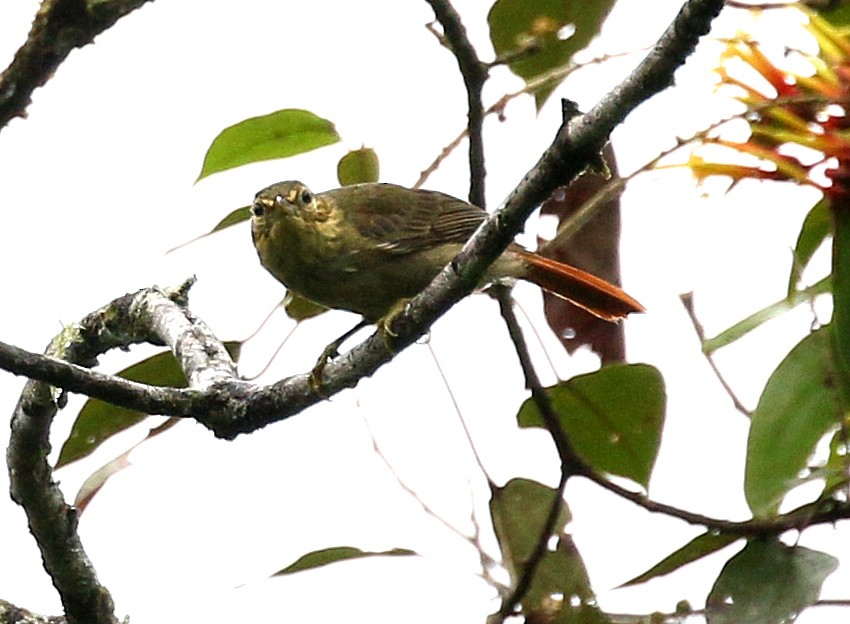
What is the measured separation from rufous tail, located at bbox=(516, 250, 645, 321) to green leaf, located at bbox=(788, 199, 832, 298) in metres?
0.71

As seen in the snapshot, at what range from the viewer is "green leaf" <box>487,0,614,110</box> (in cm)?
258

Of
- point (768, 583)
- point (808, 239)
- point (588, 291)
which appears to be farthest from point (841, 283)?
point (588, 291)

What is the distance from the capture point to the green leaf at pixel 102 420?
101 inches

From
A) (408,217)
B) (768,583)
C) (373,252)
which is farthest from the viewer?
(408,217)

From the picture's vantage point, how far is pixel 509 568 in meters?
2.35

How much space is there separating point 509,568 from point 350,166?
0.95 metres


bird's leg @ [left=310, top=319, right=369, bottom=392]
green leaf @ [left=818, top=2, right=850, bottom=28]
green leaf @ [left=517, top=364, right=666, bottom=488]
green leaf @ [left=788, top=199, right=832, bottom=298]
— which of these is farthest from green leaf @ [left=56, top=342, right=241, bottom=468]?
green leaf @ [left=818, top=2, right=850, bottom=28]

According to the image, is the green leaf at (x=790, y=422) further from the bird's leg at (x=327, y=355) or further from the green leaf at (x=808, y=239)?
the bird's leg at (x=327, y=355)

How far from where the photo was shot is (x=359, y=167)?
2.81 m

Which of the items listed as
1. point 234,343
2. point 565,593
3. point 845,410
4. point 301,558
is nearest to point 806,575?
point 845,410

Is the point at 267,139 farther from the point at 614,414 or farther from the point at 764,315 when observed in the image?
the point at 764,315

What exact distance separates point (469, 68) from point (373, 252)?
2.97 feet

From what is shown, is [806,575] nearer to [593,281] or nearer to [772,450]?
[772,450]

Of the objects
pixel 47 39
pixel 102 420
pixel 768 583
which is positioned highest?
pixel 47 39
